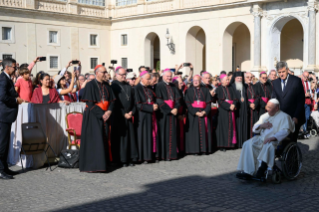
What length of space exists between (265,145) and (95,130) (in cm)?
323

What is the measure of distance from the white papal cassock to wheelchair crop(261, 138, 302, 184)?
188mm

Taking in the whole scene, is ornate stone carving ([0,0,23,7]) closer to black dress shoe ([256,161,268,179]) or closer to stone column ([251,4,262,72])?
stone column ([251,4,262,72])

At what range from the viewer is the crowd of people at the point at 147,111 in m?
7.94

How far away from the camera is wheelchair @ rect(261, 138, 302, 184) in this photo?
6.81 m

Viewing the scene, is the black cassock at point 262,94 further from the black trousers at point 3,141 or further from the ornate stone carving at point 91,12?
the ornate stone carving at point 91,12

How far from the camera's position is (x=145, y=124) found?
900cm

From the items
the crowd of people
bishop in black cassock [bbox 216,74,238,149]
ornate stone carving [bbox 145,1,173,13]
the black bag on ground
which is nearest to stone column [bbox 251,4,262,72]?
ornate stone carving [bbox 145,1,173,13]

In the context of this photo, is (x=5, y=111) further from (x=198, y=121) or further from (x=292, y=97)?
(x=292, y=97)

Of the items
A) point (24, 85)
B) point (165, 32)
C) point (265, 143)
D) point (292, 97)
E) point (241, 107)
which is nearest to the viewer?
point (265, 143)

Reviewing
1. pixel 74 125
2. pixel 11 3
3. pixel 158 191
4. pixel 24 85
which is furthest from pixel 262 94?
pixel 11 3

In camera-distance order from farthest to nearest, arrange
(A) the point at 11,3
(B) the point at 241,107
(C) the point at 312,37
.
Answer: (A) the point at 11,3 → (C) the point at 312,37 → (B) the point at 241,107

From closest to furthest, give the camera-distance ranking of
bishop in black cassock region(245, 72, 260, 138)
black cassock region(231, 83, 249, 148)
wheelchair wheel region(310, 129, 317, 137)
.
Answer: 1. black cassock region(231, 83, 249, 148)
2. bishop in black cassock region(245, 72, 260, 138)
3. wheelchair wheel region(310, 129, 317, 137)

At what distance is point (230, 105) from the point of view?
35.0 ft

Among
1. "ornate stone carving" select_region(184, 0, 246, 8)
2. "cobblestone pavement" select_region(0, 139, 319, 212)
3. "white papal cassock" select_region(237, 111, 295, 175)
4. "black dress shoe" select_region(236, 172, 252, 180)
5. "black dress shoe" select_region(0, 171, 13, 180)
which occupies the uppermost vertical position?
"ornate stone carving" select_region(184, 0, 246, 8)
